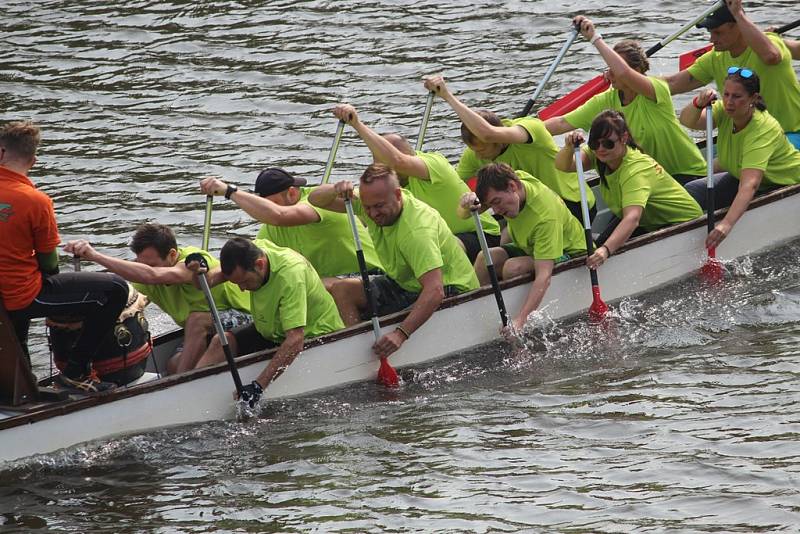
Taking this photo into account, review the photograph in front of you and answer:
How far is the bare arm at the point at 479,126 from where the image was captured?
11.2 meters

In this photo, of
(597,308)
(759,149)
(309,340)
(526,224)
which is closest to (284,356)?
(309,340)

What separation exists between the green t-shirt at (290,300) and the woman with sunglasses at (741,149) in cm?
371

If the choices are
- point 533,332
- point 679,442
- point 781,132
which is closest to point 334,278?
point 533,332

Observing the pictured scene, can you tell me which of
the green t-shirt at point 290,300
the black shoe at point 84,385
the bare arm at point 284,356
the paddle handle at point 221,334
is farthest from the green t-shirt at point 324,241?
the black shoe at point 84,385

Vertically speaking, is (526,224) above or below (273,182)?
below

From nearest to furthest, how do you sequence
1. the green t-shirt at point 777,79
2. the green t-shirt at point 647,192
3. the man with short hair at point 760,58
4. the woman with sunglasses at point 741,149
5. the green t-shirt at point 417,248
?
the green t-shirt at point 417,248 → the green t-shirt at point 647,192 → the woman with sunglasses at point 741,149 → the man with short hair at point 760,58 → the green t-shirt at point 777,79

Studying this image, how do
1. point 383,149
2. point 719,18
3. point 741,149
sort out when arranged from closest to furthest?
point 383,149 < point 741,149 < point 719,18

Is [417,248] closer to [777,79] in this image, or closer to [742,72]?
[742,72]

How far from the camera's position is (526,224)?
11.0 metres

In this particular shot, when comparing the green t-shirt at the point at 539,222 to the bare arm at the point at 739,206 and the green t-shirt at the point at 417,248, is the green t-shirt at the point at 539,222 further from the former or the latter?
the bare arm at the point at 739,206

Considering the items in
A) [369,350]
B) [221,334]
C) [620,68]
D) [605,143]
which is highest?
[620,68]

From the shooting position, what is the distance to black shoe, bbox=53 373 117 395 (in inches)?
372

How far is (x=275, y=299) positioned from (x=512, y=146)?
3057mm

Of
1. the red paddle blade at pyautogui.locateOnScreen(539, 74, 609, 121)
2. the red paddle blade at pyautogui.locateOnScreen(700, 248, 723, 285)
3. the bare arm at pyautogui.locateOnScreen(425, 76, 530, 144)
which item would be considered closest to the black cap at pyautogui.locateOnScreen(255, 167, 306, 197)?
the bare arm at pyautogui.locateOnScreen(425, 76, 530, 144)
